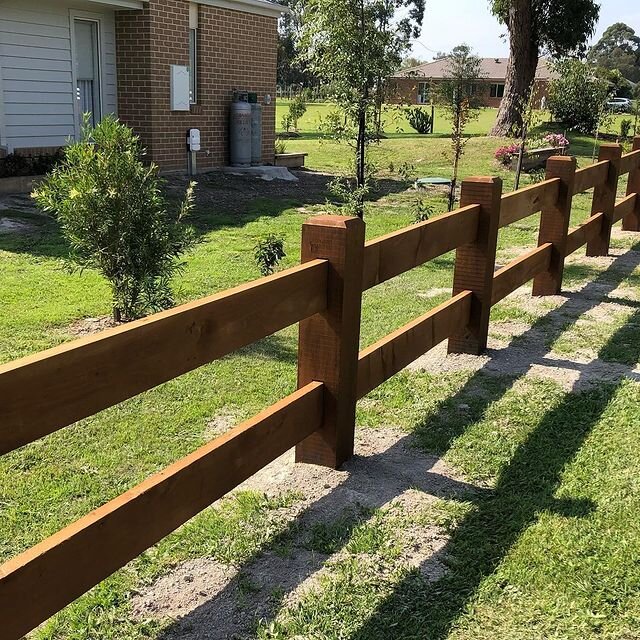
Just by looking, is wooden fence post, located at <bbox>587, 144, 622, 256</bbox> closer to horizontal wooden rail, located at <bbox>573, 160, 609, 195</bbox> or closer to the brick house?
horizontal wooden rail, located at <bbox>573, 160, 609, 195</bbox>

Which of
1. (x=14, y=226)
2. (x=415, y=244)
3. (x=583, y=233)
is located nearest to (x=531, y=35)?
(x=583, y=233)

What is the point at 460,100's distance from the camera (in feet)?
35.9

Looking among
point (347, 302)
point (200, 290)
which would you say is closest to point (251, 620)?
point (347, 302)

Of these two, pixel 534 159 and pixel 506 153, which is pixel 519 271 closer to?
pixel 506 153

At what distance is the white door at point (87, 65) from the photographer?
13891 millimetres

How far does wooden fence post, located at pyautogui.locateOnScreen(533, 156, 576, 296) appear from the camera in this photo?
260 inches

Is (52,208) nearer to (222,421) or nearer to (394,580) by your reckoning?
(222,421)

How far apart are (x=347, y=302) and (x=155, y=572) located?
1.33 m

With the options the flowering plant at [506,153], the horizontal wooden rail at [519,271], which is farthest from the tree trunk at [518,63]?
the horizontal wooden rail at [519,271]

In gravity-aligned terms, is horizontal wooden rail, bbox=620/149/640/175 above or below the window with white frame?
below

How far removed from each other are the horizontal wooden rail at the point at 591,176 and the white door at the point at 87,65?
9450mm

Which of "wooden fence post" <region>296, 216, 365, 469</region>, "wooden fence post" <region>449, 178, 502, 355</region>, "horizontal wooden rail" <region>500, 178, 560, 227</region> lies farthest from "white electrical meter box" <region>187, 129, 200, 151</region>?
"wooden fence post" <region>296, 216, 365, 469</region>

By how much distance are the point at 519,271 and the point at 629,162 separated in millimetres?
3857

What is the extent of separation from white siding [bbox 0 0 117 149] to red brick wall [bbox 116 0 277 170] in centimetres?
75
